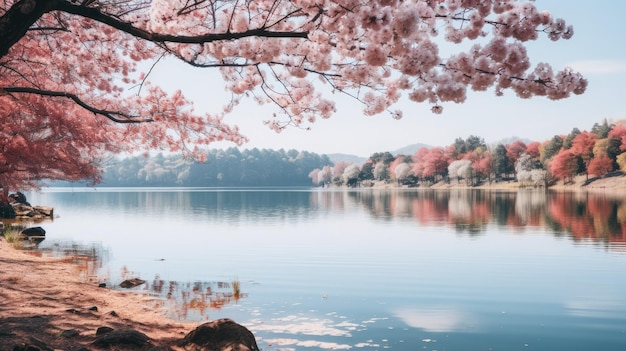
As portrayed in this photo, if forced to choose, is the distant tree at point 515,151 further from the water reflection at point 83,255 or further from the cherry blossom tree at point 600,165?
the water reflection at point 83,255

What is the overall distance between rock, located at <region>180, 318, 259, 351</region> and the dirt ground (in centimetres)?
39

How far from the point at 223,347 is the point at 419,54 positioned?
232 inches

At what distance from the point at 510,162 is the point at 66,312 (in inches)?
4757

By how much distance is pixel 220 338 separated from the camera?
927 centimetres

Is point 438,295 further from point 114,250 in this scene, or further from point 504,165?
point 504,165

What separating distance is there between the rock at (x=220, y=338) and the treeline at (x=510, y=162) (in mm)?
94834

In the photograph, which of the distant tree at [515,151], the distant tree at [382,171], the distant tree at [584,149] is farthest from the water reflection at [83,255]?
the distant tree at [382,171]

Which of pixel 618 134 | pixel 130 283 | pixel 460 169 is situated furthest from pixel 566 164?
pixel 130 283

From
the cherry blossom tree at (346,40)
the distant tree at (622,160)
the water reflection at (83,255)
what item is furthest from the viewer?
the distant tree at (622,160)

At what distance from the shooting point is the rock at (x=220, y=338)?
30.0ft

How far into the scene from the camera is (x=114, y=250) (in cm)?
2730

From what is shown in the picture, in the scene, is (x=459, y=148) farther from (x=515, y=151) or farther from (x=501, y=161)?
(x=501, y=161)

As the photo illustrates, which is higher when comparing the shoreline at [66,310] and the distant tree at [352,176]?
the distant tree at [352,176]

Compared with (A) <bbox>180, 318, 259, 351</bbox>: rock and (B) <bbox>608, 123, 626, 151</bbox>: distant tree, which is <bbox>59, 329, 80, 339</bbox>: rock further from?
(B) <bbox>608, 123, 626, 151</bbox>: distant tree
